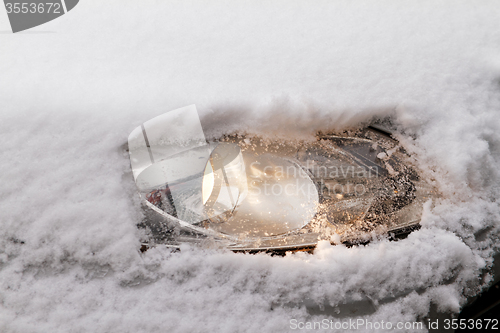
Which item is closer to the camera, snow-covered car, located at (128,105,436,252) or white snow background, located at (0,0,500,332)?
white snow background, located at (0,0,500,332)

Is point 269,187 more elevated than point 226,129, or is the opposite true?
point 226,129

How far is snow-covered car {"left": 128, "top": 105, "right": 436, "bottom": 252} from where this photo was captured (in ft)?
2.28

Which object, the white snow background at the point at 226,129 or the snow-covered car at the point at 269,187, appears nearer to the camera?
the white snow background at the point at 226,129

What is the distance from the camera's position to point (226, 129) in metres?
0.86

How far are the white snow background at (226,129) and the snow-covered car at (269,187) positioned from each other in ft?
0.14

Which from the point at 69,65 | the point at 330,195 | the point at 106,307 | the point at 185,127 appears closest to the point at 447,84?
the point at 330,195

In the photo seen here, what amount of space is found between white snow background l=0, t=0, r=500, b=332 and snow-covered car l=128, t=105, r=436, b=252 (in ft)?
0.14

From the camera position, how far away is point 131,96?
896 mm

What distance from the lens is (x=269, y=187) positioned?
769mm

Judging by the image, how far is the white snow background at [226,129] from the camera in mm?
593

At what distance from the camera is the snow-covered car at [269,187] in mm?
694

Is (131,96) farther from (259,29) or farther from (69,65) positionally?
(259,29)

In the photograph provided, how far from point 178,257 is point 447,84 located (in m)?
1.01

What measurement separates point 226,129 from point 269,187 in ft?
0.79
